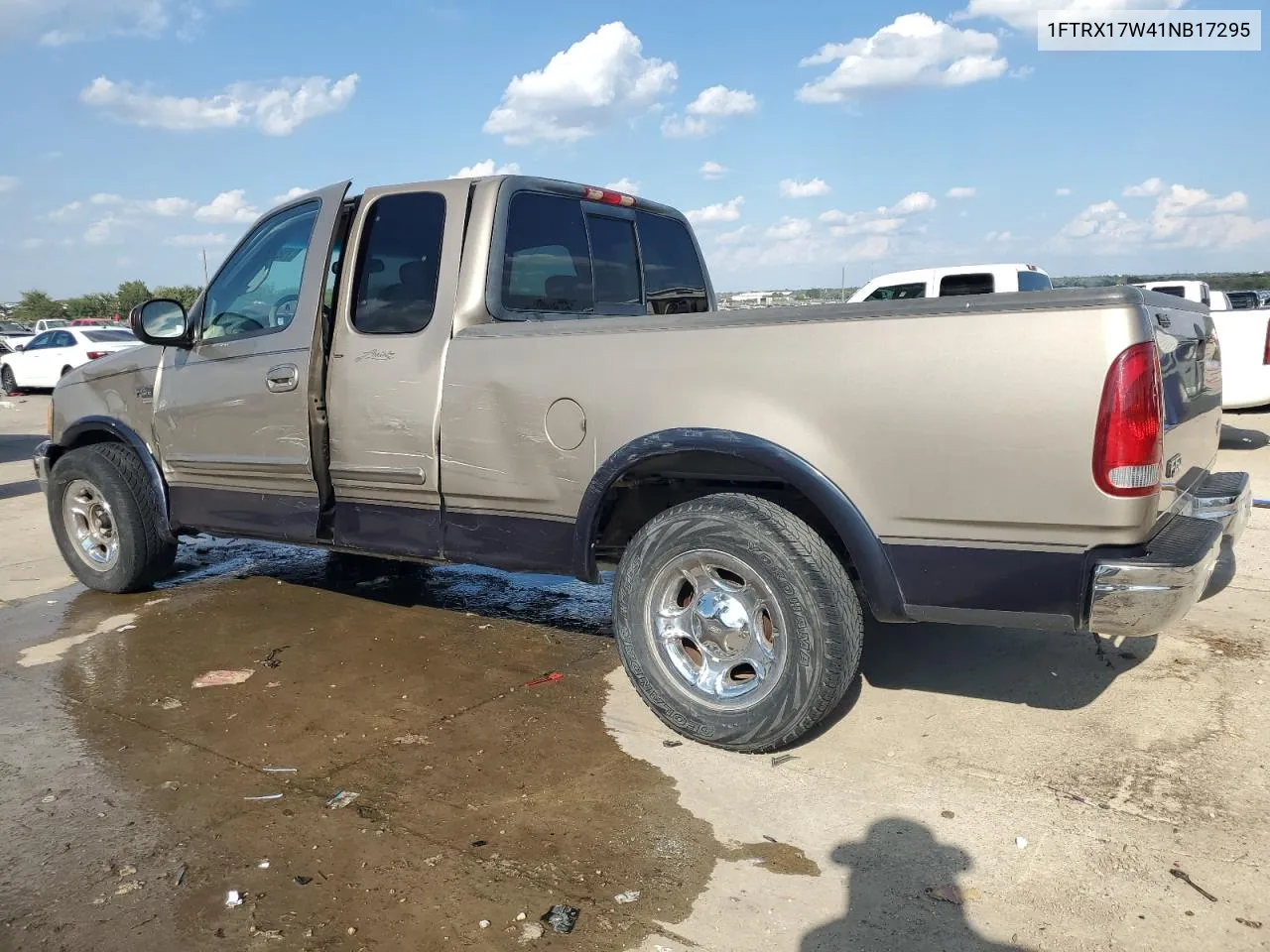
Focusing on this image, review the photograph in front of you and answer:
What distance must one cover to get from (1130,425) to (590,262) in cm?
271

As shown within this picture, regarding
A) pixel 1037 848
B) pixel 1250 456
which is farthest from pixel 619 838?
pixel 1250 456

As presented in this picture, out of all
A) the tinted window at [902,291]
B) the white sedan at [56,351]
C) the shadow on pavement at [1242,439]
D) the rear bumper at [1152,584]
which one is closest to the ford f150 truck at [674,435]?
the rear bumper at [1152,584]

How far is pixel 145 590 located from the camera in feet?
19.2

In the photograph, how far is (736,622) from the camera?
3439 millimetres

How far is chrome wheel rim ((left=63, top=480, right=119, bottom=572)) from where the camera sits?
5.66m

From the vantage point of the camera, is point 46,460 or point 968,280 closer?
point 46,460

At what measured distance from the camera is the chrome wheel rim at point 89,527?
5.66 m

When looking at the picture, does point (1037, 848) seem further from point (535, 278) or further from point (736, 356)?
point (535, 278)

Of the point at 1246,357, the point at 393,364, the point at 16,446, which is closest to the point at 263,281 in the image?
the point at 393,364

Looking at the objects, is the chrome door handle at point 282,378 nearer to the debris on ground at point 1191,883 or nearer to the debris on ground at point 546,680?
the debris on ground at point 546,680

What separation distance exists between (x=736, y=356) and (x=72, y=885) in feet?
8.45

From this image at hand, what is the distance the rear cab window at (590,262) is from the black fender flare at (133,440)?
7.97 feet

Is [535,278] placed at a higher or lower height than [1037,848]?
higher

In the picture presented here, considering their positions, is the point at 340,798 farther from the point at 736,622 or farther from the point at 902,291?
the point at 902,291
